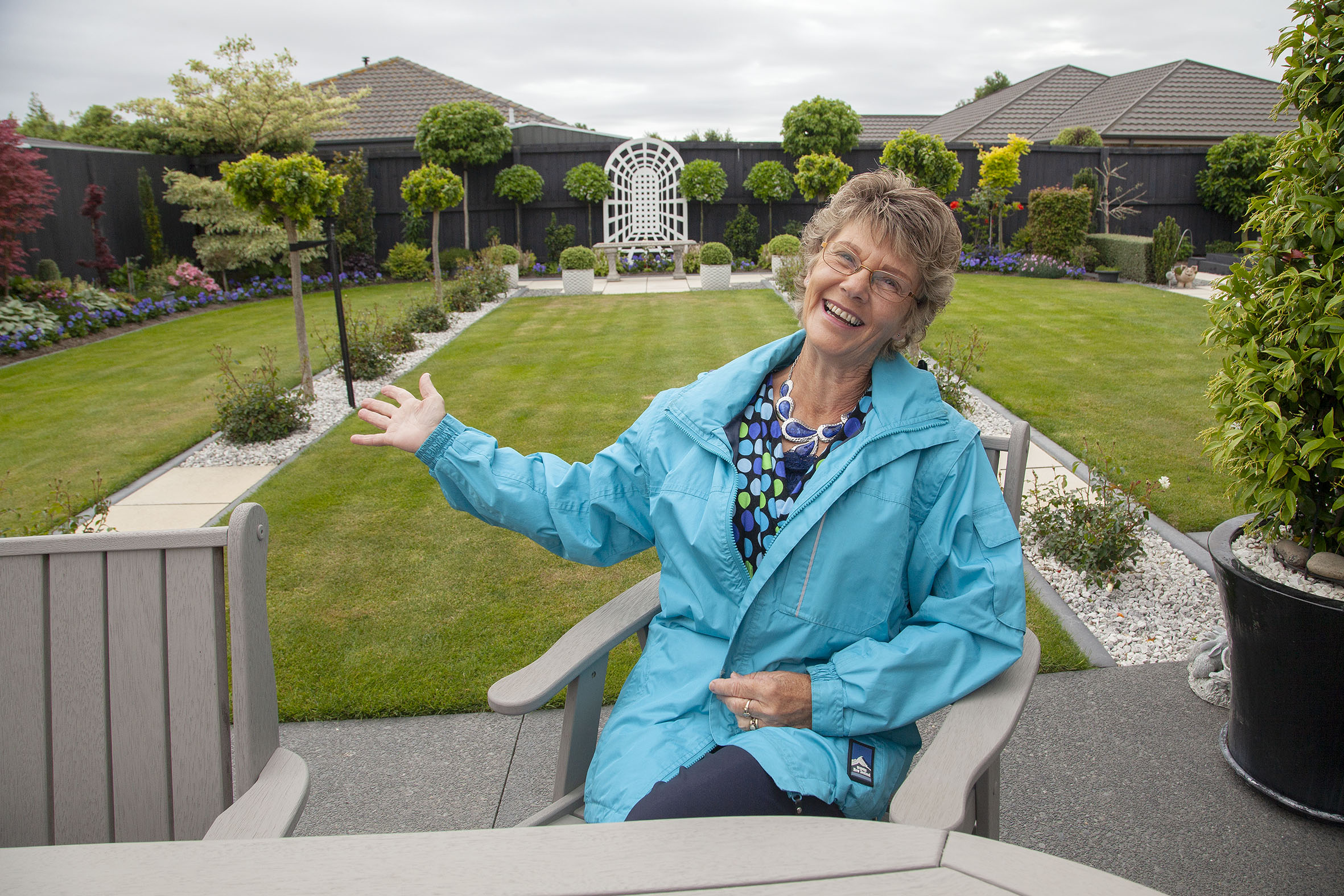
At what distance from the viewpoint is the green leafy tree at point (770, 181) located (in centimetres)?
1444

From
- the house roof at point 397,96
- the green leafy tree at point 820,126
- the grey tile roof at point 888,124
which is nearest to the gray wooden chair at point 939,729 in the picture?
the green leafy tree at point 820,126

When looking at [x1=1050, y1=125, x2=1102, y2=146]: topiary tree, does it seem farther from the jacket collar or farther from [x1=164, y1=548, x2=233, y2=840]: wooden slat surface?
[x1=164, y1=548, x2=233, y2=840]: wooden slat surface

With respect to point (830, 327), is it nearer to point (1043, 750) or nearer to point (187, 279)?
point (1043, 750)


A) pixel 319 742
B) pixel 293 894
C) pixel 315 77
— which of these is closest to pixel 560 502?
pixel 293 894

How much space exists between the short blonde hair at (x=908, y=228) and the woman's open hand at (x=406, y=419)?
82 cm

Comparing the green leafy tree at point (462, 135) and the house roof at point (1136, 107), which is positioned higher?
the house roof at point (1136, 107)

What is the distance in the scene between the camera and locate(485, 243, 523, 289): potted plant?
41.7 ft

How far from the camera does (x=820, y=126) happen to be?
14.2 m

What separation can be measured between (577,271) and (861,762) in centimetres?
1123

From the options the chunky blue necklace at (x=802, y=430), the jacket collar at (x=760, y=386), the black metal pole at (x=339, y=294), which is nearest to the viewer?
the jacket collar at (x=760, y=386)

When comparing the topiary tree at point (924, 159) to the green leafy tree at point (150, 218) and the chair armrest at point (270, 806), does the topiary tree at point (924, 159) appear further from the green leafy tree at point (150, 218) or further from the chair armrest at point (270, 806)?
the chair armrest at point (270, 806)

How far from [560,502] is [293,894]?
90 centimetres

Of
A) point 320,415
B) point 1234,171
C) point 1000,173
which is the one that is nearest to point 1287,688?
point 320,415

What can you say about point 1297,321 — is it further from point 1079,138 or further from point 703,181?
point 1079,138
